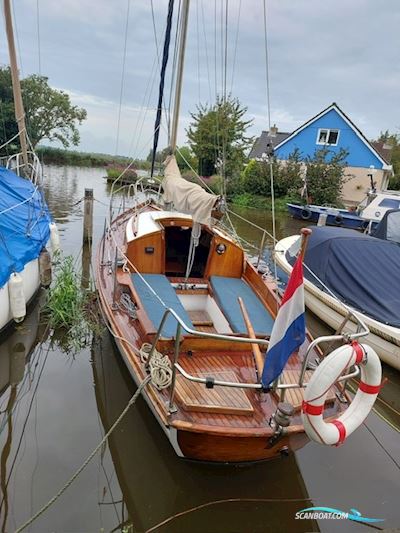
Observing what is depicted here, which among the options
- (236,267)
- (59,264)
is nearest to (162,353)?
(236,267)

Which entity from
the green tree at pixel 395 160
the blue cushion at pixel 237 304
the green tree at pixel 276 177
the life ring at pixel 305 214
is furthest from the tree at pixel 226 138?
the blue cushion at pixel 237 304

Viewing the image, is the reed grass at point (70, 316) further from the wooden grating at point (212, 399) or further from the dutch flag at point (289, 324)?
the dutch flag at point (289, 324)

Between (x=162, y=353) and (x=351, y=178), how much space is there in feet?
75.8

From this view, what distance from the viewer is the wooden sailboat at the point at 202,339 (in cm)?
314

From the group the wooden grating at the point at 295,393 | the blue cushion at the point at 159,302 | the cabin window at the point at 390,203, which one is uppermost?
the cabin window at the point at 390,203

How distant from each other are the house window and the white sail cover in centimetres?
2102

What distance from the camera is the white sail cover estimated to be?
16.9 feet

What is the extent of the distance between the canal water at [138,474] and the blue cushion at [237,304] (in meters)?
1.39

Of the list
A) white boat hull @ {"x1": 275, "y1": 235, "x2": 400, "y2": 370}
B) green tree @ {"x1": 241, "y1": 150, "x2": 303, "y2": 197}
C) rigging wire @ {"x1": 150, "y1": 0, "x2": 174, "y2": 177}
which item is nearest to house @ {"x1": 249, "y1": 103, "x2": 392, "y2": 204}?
green tree @ {"x1": 241, "y1": 150, "x2": 303, "y2": 197}

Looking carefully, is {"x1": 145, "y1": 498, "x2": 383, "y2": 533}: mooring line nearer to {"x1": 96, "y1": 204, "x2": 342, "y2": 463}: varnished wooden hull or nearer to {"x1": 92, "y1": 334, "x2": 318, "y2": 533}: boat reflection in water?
{"x1": 92, "y1": 334, "x2": 318, "y2": 533}: boat reflection in water

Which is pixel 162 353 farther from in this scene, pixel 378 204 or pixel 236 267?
pixel 378 204

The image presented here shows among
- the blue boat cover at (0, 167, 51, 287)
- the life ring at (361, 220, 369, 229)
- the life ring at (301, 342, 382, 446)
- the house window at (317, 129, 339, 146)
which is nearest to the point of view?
the life ring at (301, 342, 382, 446)

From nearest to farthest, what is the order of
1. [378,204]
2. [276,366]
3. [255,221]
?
[276,366] → [378,204] → [255,221]

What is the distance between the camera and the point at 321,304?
23.9ft
